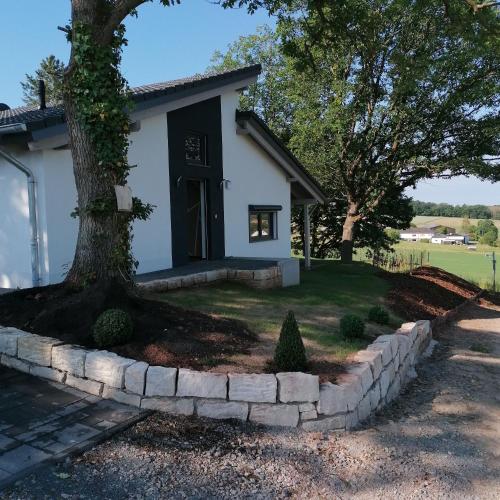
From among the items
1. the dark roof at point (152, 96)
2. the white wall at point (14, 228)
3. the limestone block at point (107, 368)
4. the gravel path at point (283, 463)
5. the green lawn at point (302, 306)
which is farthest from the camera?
the white wall at point (14, 228)

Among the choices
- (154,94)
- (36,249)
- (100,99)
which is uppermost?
A: (154,94)

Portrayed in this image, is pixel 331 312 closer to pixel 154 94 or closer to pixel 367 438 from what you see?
pixel 367 438

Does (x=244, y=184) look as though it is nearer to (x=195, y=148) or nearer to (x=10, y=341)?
(x=195, y=148)

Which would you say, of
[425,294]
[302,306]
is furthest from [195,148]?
[425,294]

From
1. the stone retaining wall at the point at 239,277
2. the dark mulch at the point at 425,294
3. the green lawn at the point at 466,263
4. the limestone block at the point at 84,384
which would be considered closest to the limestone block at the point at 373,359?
the limestone block at the point at 84,384

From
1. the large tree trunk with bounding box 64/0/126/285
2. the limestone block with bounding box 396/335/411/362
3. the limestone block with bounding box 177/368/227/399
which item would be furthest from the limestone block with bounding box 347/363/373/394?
the large tree trunk with bounding box 64/0/126/285

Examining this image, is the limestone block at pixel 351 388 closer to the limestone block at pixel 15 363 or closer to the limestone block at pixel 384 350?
the limestone block at pixel 384 350

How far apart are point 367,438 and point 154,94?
8.15m

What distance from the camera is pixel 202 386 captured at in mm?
4227

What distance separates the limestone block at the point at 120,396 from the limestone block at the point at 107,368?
1.8 inches

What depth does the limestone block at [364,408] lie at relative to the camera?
4703 mm

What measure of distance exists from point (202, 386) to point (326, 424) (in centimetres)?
119

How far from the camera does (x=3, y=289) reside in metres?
8.91

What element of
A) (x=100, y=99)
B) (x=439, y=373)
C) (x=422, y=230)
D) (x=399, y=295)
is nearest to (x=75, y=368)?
(x=100, y=99)
